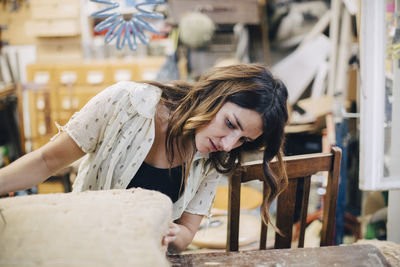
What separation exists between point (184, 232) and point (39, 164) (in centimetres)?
58

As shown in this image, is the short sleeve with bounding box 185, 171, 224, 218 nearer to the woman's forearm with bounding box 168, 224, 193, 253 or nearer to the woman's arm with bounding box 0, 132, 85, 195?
the woman's forearm with bounding box 168, 224, 193, 253

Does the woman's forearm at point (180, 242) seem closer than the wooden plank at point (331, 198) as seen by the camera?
Yes

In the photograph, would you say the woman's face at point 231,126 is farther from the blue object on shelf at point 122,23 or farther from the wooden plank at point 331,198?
the blue object on shelf at point 122,23

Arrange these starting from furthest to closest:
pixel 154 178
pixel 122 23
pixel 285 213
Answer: pixel 122 23
pixel 285 213
pixel 154 178

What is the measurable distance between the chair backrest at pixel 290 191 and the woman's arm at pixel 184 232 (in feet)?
0.48

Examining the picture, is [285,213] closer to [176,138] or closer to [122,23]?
[176,138]

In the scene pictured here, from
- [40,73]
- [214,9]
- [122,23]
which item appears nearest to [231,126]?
[122,23]

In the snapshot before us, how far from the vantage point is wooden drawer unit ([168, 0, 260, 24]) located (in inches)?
148

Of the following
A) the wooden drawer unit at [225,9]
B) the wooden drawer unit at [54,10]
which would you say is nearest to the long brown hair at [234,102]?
the wooden drawer unit at [225,9]

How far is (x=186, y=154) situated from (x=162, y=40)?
306 centimetres

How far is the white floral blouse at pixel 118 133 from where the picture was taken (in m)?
1.29

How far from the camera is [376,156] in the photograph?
158 centimetres

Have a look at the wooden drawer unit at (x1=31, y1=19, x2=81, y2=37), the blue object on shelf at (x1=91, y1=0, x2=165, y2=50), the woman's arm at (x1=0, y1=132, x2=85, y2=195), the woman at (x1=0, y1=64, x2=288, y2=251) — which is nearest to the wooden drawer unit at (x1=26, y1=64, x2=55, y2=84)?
the wooden drawer unit at (x1=31, y1=19, x2=81, y2=37)

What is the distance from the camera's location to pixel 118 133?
1.35m
